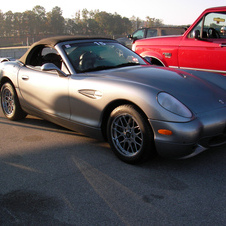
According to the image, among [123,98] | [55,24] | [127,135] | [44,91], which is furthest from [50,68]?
[55,24]

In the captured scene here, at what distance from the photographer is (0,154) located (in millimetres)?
4012

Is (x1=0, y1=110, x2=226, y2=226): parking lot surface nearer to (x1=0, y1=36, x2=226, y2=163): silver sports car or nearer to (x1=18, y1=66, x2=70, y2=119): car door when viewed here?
(x1=0, y1=36, x2=226, y2=163): silver sports car

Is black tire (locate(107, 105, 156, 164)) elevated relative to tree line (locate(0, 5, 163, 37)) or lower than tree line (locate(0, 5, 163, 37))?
lower

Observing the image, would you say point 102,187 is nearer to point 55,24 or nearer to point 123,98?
point 123,98

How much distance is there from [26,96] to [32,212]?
263 centimetres

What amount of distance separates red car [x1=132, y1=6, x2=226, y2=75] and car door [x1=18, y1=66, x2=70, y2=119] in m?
2.06

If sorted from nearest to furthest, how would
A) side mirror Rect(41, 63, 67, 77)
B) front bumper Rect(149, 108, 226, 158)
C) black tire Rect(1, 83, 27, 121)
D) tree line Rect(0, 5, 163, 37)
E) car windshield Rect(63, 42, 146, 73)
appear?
front bumper Rect(149, 108, 226, 158), side mirror Rect(41, 63, 67, 77), car windshield Rect(63, 42, 146, 73), black tire Rect(1, 83, 27, 121), tree line Rect(0, 5, 163, 37)

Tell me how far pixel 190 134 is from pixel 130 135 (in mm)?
715

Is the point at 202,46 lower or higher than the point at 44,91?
higher

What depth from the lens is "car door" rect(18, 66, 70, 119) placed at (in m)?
4.20

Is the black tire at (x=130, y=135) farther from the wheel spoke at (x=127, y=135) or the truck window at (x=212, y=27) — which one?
the truck window at (x=212, y=27)

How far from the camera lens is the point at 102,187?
305cm

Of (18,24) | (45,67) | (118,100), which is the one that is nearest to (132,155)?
(118,100)

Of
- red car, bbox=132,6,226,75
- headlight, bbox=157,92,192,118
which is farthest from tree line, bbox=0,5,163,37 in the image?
headlight, bbox=157,92,192,118
